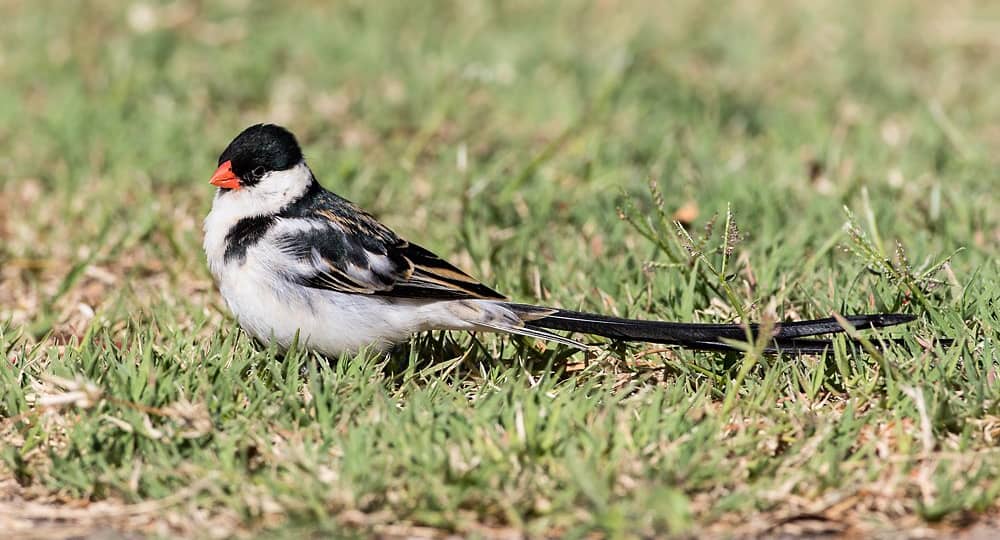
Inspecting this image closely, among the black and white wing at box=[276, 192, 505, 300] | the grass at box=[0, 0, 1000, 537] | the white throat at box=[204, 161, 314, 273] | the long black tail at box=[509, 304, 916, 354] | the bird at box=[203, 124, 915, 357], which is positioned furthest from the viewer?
the white throat at box=[204, 161, 314, 273]

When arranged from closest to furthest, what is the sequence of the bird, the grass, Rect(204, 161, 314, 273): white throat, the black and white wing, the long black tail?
the grass, the long black tail, the bird, the black and white wing, Rect(204, 161, 314, 273): white throat

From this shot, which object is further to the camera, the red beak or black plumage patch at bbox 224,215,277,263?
the red beak

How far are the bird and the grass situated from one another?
0.15 m

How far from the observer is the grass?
3.39 meters

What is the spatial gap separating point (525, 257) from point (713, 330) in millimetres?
1488

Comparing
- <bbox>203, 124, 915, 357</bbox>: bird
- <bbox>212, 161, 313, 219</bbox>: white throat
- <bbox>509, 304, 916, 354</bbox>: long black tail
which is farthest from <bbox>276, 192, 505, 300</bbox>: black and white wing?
<bbox>509, 304, 916, 354</bbox>: long black tail

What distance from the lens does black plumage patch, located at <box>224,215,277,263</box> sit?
4301 mm

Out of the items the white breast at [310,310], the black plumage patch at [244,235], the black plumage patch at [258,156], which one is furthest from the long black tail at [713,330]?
the black plumage patch at [258,156]

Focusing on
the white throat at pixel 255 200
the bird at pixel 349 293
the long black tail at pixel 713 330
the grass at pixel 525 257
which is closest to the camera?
the grass at pixel 525 257

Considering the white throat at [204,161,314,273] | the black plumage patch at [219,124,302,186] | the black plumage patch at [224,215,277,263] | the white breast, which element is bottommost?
the white breast

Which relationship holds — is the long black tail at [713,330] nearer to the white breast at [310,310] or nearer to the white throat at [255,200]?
the white breast at [310,310]

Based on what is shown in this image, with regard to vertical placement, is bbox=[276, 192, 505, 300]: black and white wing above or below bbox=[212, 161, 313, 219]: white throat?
below

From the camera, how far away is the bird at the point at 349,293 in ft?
13.5

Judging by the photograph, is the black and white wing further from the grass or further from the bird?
the grass
